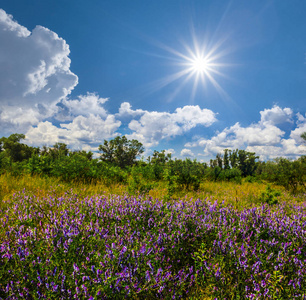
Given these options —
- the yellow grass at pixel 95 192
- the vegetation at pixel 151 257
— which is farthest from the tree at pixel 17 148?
the vegetation at pixel 151 257

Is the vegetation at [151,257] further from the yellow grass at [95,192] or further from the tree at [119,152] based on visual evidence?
the tree at [119,152]

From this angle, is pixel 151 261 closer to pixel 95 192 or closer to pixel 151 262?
pixel 151 262

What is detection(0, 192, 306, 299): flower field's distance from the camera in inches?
57.3

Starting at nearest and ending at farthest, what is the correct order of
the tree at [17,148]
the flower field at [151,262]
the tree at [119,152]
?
the flower field at [151,262] → the tree at [119,152] → the tree at [17,148]

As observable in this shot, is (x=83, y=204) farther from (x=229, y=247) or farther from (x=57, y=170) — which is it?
(x=57, y=170)

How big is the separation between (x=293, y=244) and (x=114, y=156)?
35.6m

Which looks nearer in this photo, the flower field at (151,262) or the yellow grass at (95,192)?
the flower field at (151,262)

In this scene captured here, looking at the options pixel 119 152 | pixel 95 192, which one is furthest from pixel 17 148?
pixel 95 192

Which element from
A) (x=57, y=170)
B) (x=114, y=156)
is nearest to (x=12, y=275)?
(x=57, y=170)

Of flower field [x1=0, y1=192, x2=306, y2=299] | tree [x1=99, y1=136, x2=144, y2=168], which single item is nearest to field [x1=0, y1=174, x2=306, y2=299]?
flower field [x1=0, y1=192, x2=306, y2=299]

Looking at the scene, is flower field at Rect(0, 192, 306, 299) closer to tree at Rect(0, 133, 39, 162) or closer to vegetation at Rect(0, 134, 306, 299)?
vegetation at Rect(0, 134, 306, 299)

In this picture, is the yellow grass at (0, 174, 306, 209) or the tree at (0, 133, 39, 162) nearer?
the yellow grass at (0, 174, 306, 209)

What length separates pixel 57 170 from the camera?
27.9 ft

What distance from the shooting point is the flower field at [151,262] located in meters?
1.46
